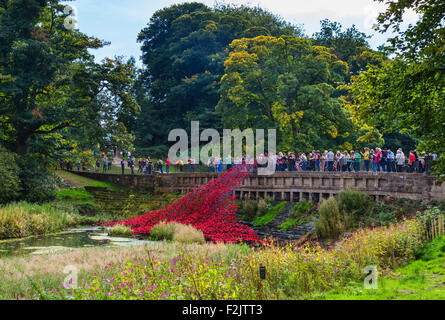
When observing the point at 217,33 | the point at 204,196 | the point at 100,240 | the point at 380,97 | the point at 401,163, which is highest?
the point at 217,33

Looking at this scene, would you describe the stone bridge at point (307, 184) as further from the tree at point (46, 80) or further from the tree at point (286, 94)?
the tree at point (46, 80)

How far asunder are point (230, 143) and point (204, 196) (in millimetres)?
14759

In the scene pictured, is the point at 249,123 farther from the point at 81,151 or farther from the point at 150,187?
the point at 81,151

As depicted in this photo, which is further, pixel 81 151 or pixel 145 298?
pixel 81 151

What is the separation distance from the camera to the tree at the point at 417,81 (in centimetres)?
1327

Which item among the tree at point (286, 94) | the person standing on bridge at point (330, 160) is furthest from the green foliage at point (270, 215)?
the tree at point (286, 94)

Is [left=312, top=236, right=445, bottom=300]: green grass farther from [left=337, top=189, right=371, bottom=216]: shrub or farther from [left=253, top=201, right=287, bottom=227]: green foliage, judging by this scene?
[left=253, top=201, right=287, bottom=227]: green foliage

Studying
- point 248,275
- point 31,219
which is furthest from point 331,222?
point 31,219

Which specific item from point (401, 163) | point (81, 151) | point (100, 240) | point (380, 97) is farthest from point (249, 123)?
point (380, 97)

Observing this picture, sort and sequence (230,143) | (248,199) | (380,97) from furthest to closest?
1. (230,143)
2. (248,199)
3. (380,97)

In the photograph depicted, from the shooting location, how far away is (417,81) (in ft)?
44.7

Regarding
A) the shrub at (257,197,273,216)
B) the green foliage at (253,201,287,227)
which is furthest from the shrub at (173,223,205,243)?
the shrub at (257,197,273,216)

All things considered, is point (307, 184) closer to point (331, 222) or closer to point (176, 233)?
point (331, 222)
